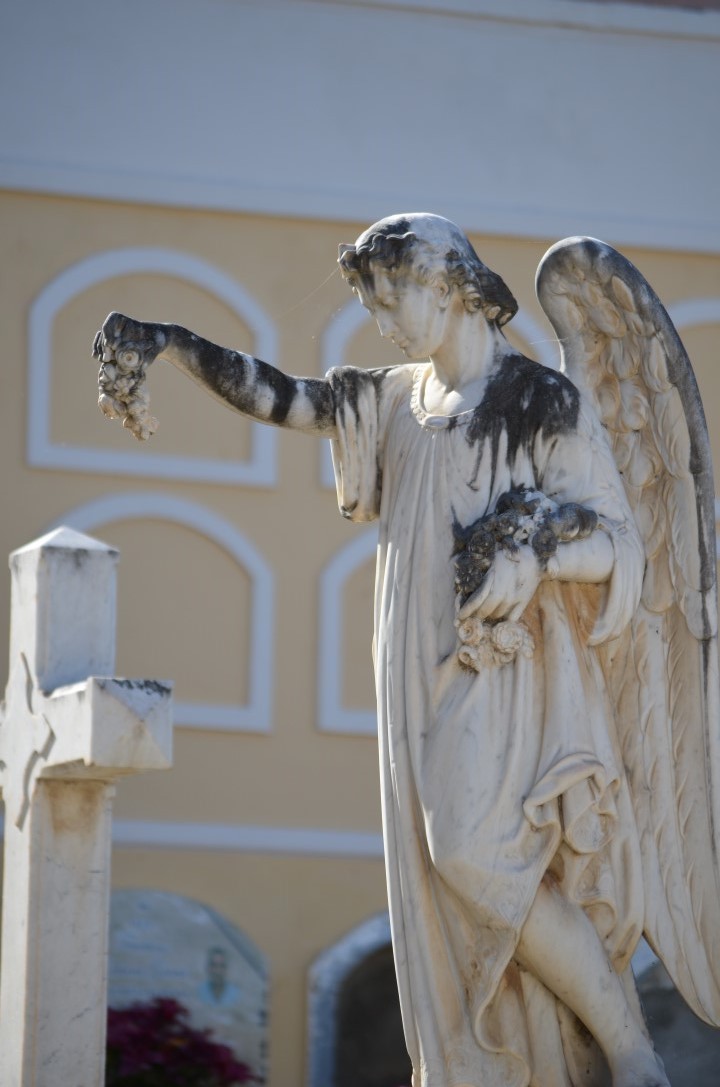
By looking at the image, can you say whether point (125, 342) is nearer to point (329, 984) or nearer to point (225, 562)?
point (225, 562)

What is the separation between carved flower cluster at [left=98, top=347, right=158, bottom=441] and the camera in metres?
5.60

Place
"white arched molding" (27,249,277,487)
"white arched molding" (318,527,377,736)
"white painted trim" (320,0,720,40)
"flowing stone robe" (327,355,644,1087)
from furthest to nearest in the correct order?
"white painted trim" (320,0,720,40)
"white arched molding" (318,527,377,736)
"white arched molding" (27,249,277,487)
"flowing stone robe" (327,355,644,1087)

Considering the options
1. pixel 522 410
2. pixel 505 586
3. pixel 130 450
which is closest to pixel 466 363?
pixel 522 410

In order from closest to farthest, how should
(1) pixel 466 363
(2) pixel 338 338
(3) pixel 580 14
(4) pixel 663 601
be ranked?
(1) pixel 466 363 < (4) pixel 663 601 < (2) pixel 338 338 < (3) pixel 580 14

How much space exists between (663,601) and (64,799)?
1656 mm

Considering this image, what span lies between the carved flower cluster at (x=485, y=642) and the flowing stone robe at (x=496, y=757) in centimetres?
3

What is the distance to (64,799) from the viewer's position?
6.57m

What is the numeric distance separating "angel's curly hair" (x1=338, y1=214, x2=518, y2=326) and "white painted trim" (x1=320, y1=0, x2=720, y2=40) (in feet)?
17.8

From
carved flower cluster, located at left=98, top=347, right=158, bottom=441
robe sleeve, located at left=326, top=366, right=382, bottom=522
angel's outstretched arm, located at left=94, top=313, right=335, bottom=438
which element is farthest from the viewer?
robe sleeve, located at left=326, top=366, right=382, bottom=522

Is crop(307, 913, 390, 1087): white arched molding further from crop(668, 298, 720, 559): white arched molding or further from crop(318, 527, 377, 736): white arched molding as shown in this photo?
crop(668, 298, 720, 559): white arched molding

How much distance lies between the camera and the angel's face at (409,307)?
5.68 metres

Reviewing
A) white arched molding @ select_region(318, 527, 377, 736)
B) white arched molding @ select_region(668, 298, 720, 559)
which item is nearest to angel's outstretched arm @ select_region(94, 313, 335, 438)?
white arched molding @ select_region(318, 527, 377, 736)

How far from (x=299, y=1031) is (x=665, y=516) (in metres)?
4.90

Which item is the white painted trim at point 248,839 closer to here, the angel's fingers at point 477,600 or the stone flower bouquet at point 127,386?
the stone flower bouquet at point 127,386
